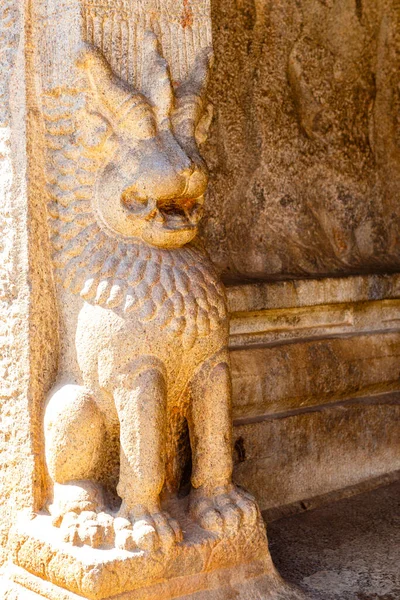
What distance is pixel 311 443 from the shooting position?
3.44 metres

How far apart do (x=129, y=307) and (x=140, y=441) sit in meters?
0.34

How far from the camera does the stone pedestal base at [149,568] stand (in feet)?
7.48

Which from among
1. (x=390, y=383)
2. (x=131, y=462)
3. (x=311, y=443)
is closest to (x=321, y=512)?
(x=311, y=443)

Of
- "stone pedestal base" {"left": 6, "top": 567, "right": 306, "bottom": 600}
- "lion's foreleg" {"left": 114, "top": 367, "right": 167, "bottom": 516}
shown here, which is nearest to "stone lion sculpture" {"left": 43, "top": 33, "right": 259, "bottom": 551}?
"lion's foreleg" {"left": 114, "top": 367, "right": 167, "bottom": 516}

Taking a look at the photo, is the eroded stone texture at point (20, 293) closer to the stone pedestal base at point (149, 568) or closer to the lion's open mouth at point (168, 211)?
the stone pedestal base at point (149, 568)

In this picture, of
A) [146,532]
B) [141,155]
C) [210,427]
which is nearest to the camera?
[146,532]

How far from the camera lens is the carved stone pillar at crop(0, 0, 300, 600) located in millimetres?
2402

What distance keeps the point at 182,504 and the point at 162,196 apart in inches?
33.3

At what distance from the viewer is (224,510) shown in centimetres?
250

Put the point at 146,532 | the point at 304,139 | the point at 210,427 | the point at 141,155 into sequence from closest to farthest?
the point at 146,532, the point at 141,155, the point at 210,427, the point at 304,139

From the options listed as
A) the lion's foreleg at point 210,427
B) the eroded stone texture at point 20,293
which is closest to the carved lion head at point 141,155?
the eroded stone texture at point 20,293

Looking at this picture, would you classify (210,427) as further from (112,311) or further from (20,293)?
(20,293)

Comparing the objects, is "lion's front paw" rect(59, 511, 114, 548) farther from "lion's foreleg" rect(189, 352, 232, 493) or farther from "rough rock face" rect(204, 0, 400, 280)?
"rough rock face" rect(204, 0, 400, 280)

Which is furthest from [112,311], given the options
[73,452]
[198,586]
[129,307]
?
[198,586]
